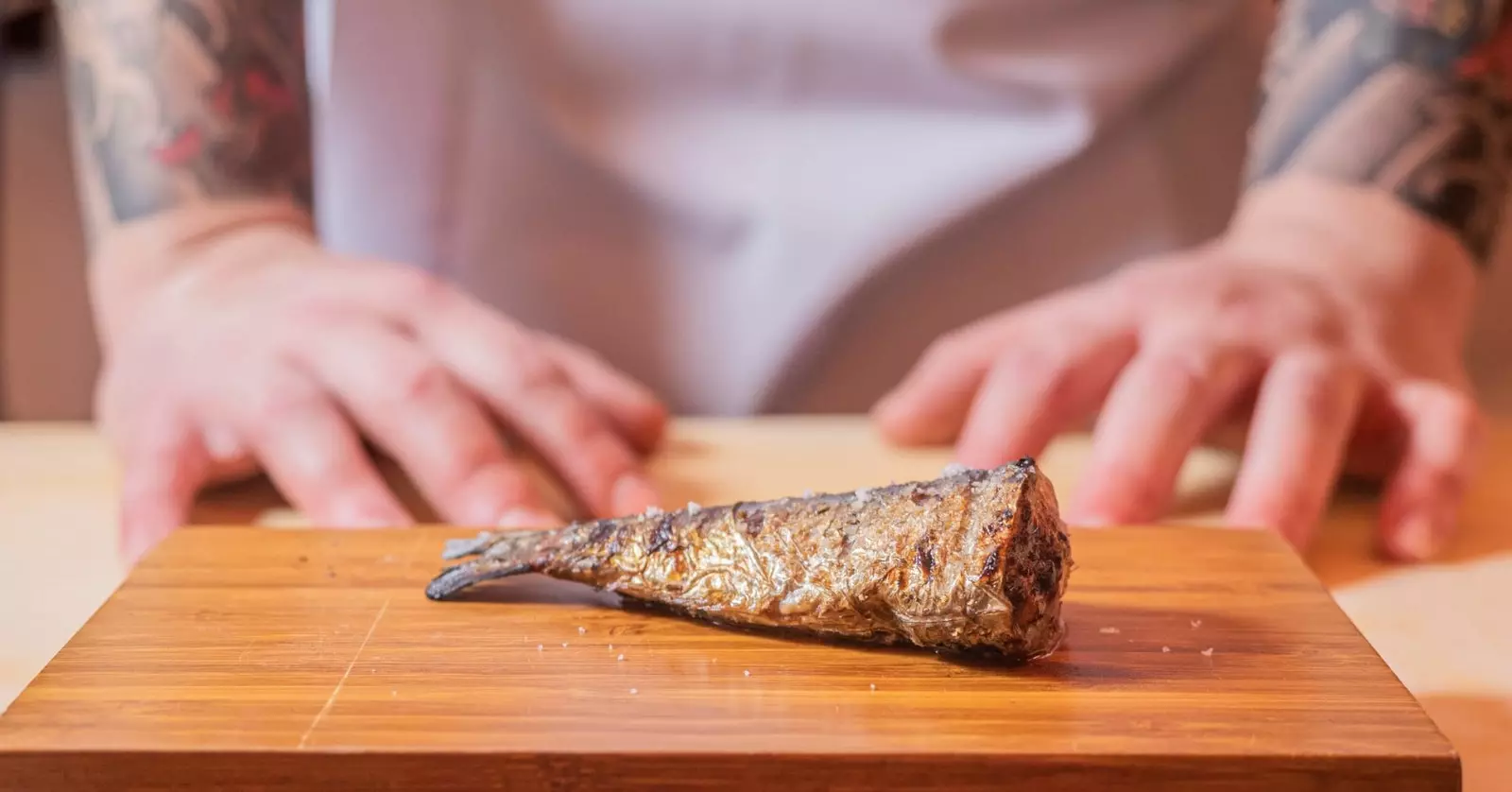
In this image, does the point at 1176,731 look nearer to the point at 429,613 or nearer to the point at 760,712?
the point at 760,712

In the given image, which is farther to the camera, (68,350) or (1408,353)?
(68,350)

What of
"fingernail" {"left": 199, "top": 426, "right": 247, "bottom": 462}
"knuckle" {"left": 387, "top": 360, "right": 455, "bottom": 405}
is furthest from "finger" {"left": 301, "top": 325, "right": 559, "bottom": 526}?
"fingernail" {"left": 199, "top": 426, "right": 247, "bottom": 462}

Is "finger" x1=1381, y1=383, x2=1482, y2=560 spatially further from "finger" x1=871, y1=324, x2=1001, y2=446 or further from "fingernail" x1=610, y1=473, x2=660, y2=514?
"fingernail" x1=610, y1=473, x2=660, y2=514

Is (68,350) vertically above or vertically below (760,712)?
below

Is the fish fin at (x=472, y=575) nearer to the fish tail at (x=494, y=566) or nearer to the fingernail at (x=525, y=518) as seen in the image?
the fish tail at (x=494, y=566)

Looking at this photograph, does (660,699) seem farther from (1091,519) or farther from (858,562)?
(1091,519)

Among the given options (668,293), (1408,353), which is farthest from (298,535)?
(1408,353)

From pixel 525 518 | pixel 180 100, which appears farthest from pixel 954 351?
pixel 180 100
